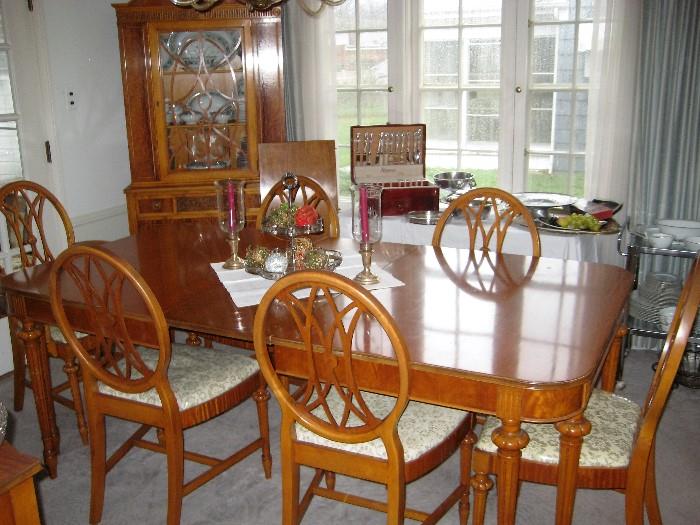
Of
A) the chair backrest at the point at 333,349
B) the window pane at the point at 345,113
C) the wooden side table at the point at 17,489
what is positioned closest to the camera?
the wooden side table at the point at 17,489

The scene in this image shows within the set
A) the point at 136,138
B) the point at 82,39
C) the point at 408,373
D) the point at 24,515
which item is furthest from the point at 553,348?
the point at 82,39

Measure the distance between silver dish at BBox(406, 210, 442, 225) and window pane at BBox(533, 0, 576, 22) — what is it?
1.12 metres

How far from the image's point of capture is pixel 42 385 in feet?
7.87

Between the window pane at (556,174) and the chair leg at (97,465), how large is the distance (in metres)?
2.43

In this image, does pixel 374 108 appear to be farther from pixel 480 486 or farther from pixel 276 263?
pixel 480 486

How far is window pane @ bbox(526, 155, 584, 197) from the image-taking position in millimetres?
3502

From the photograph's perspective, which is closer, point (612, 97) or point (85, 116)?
point (612, 97)

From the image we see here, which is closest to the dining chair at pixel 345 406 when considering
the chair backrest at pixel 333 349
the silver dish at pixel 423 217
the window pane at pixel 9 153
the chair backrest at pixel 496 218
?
the chair backrest at pixel 333 349

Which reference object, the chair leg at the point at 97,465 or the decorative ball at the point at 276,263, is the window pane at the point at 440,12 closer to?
the decorative ball at the point at 276,263

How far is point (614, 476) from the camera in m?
1.73

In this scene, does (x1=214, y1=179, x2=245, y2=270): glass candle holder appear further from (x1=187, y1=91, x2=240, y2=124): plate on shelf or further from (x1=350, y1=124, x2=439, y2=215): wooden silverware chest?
(x1=187, y1=91, x2=240, y2=124): plate on shelf

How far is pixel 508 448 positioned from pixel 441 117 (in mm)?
2501

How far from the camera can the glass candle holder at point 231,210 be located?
7.67 feet

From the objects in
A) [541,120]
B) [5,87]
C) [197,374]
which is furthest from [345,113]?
[197,374]
